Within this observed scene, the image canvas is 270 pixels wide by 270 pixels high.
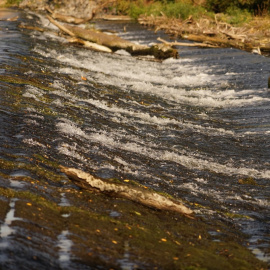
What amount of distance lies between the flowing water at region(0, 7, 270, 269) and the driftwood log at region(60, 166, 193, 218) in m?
0.35

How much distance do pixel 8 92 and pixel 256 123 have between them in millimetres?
6776

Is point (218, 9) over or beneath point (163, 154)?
over

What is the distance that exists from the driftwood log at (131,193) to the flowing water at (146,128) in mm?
353

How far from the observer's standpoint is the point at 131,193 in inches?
290

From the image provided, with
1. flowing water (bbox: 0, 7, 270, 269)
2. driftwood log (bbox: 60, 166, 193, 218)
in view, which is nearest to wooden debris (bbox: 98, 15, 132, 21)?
flowing water (bbox: 0, 7, 270, 269)

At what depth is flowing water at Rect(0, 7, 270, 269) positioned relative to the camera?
8.32 meters

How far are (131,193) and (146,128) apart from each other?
5201mm

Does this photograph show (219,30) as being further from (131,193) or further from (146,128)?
(131,193)

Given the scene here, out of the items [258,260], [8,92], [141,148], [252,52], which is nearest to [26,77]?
[8,92]

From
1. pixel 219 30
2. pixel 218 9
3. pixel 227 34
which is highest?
pixel 218 9

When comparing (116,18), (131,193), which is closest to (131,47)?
(131,193)

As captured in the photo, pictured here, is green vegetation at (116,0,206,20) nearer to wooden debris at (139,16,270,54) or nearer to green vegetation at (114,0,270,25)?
green vegetation at (114,0,270,25)

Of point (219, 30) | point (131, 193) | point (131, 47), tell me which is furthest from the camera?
point (219, 30)

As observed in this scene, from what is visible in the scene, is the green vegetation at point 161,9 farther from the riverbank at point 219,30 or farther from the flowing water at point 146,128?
the flowing water at point 146,128
